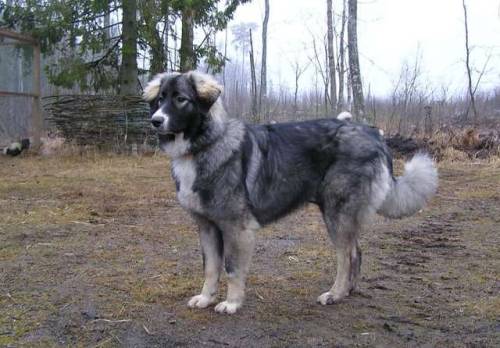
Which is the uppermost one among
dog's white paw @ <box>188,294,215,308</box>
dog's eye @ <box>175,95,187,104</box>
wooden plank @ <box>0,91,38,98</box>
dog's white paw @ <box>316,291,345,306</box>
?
wooden plank @ <box>0,91,38,98</box>

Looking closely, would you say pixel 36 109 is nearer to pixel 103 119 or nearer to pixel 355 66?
pixel 103 119

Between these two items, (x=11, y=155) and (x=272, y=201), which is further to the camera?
(x=11, y=155)

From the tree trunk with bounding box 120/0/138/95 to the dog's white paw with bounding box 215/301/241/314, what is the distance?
11013 mm

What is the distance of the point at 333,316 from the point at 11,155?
1101 centimetres

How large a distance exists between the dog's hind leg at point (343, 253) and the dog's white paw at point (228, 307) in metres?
0.62

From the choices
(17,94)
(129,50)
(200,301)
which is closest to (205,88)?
(200,301)

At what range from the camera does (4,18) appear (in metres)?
13.8

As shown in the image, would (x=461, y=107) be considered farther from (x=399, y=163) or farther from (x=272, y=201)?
(x=272, y=201)

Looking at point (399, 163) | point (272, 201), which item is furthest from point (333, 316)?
point (399, 163)

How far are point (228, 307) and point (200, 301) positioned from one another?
0.21 meters

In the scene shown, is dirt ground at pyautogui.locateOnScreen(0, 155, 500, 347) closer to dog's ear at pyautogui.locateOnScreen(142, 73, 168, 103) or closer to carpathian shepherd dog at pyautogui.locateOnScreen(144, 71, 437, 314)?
carpathian shepherd dog at pyautogui.locateOnScreen(144, 71, 437, 314)

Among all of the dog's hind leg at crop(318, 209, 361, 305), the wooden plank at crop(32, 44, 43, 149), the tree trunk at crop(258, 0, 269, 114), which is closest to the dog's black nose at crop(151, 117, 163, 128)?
the dog's hind leg at crop(318, 209, 361, 305)

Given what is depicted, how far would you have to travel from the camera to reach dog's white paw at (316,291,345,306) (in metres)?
3.76

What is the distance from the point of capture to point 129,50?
1348cm
